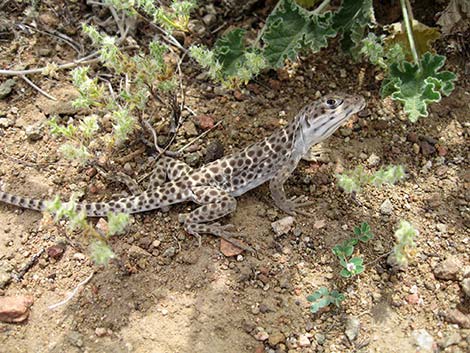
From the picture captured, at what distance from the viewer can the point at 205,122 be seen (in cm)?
526

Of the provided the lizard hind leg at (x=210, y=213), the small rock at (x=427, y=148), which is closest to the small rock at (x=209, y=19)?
the lizard hind leg at (x=210, y=213)

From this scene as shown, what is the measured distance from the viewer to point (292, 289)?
4.21m

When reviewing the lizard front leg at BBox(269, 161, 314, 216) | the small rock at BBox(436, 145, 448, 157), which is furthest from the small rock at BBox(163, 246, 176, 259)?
the small rock at BBox(436, 145, 448, 157)

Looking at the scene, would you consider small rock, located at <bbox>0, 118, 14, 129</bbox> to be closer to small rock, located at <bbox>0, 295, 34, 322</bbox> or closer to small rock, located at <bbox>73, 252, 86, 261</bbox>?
small rock, located at <bbox>73, 252, 86, 261</bbox>

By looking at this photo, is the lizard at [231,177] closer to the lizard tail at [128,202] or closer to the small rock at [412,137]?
the lizard tail at [128,202]

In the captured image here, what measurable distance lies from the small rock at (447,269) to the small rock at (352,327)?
762 mm

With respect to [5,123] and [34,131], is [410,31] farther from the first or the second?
[5,123]

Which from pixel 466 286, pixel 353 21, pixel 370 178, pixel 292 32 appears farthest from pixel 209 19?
pixel 466 286

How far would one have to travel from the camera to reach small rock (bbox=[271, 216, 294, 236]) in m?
4.52

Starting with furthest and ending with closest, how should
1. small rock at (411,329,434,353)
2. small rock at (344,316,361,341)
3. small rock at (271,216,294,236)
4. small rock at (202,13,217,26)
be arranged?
Result: small rock at (202,13,217,26)
small rock at (271,216,294,236)
small rock at (344,316,361,341)
small rock at (411,329,434,353)

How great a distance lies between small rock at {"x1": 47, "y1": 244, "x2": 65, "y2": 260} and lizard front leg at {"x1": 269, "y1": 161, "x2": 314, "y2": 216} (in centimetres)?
187

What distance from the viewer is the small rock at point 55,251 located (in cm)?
444

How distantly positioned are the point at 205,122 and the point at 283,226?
4.58 ft

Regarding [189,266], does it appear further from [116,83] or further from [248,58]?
[116,83]
